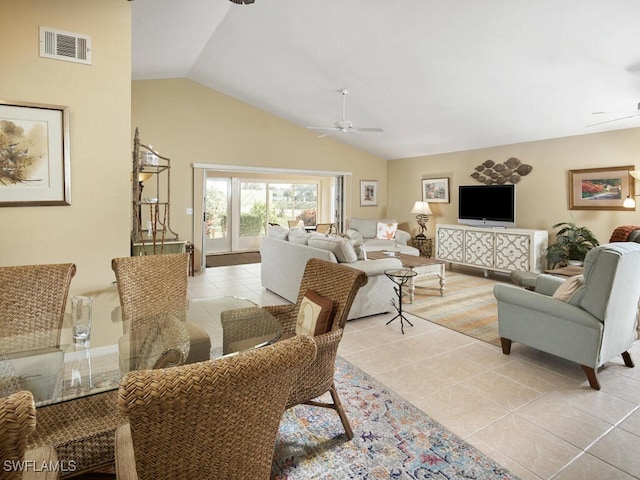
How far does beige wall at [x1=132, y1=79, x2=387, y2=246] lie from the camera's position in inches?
255

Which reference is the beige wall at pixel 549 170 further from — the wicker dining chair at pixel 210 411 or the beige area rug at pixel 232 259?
the wicker dining chair at pixel 210 411

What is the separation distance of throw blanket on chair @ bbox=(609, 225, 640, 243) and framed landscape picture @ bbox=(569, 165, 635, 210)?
0.49m

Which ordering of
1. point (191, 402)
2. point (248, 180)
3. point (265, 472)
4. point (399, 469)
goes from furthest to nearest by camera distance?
point (248, 180), point (399, 469), point (265, 472), point (191, 402)

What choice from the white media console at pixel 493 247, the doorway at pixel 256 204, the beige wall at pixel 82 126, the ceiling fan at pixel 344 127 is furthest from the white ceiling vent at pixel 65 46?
the doorway at pixel 256 204

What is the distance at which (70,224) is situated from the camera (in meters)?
2.73

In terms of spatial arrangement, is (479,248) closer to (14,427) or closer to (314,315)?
(314,315)

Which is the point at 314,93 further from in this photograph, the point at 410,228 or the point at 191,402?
the point at 191,402

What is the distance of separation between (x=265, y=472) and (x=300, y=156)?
7396 millimetres

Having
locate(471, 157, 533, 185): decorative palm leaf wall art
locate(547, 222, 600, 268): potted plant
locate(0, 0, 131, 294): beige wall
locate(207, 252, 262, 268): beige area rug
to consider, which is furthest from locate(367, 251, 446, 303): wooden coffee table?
locate(207, 252, 262, 268): beige area rug

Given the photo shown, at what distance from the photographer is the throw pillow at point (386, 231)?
7.95 metres

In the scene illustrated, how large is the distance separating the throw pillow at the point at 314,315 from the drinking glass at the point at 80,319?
44.5 inches

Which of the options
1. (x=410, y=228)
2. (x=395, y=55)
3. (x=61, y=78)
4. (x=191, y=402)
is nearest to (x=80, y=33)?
(x=61, y=78)

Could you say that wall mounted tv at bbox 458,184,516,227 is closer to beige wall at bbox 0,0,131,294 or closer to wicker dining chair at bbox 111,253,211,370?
wicker dining chair at bbox 111,253,211,370

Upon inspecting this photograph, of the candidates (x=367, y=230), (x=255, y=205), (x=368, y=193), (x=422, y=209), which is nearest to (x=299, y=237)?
(x=367, y=230)
